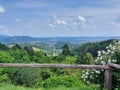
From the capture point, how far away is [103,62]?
8695mm

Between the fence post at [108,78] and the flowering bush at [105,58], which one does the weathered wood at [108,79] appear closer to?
the fence post at [108,78]

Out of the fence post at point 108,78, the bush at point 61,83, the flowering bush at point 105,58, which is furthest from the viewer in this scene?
the bush at point 61,83

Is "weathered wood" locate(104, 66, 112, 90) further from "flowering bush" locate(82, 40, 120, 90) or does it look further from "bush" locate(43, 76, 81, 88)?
"bush" locate(43, 76, 81, 88)

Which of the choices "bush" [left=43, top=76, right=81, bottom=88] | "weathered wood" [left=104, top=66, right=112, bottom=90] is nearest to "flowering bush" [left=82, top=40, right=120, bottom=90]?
"weathered wood" [left=104, top=66, right=112, bottom=90]

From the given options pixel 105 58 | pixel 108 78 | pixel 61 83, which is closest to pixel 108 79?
pixel 108 78

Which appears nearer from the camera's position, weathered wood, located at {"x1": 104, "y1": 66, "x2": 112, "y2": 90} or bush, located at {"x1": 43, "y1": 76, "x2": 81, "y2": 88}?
weathered wood, located at {"x1": 104, "y1": 66, "x2": 112, "y2": 90}

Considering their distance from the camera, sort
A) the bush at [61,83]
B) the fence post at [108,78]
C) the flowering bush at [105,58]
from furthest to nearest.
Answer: the bush at [61,83], the flowering bush at [105,58], the fence post at [108,78]

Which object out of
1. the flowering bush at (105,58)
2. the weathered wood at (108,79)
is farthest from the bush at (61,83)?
the weathered wood at (108,79)

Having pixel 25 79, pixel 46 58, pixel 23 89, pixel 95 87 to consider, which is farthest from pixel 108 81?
pixel 46 58

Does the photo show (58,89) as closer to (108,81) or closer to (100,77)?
(100,77)

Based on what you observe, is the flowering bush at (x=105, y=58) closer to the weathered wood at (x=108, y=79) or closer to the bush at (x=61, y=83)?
the weathered wood at (x=108, y=79)

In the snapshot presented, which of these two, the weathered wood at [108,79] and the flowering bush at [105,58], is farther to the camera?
the flowering bush at [105,58]

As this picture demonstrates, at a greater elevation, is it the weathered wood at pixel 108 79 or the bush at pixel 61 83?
the weathered wood at pixel 108 79

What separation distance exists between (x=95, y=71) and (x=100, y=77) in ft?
0.59
